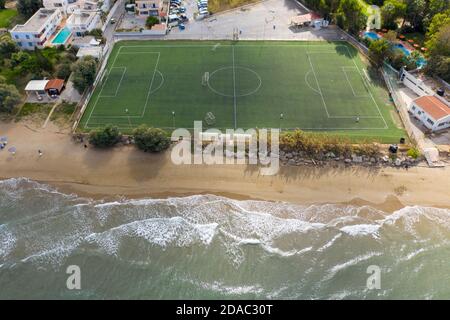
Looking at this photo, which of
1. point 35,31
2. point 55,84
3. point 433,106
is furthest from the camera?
point 35,31

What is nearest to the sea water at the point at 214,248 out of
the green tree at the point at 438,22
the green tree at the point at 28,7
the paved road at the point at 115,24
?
the green tree at the point at 438,22

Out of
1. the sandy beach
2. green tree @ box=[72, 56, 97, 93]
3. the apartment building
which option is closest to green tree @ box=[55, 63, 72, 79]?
green tree @ box=[72, 56, 97, 93]

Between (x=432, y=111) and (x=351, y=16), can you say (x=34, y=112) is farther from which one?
(x=432, y=111)

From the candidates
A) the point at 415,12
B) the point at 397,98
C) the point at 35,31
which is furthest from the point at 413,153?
the point at 35,31

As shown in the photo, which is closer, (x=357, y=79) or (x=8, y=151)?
(x=8, y=151)

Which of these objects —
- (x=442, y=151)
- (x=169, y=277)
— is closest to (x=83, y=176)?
(x=169, y=277)

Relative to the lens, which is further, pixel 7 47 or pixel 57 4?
pixel 57 4

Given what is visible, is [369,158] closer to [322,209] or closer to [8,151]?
[322,209]
